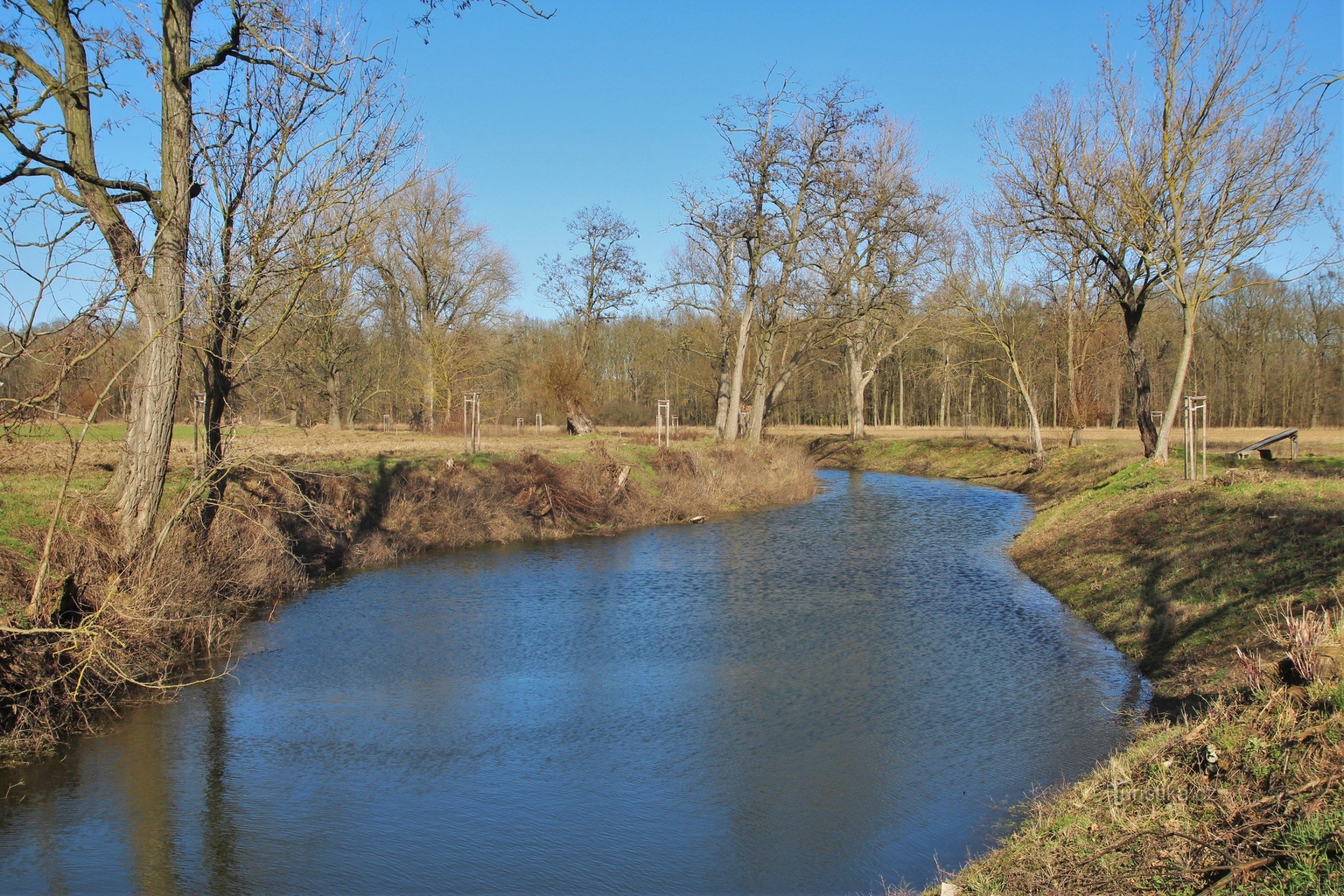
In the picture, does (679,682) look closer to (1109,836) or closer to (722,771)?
(722,771)

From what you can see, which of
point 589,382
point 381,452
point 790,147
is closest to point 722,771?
point 381,452

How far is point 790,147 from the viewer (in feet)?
97.6

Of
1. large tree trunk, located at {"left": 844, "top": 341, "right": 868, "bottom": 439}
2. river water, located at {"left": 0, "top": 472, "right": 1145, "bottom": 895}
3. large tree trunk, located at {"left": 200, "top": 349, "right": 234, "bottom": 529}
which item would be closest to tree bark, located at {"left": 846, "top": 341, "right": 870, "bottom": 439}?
large tree trunk, located at {"left": 844, "top": 341, "right": 868, "bottom": 439}

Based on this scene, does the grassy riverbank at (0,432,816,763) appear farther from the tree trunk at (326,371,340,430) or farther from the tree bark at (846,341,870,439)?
the tree bark at (846,341,870,439)

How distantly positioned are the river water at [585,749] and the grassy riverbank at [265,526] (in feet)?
2.06

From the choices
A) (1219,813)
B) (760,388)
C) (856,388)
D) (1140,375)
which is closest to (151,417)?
(1219,813)

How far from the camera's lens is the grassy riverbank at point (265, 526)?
823 cm

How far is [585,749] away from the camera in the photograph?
8.27m

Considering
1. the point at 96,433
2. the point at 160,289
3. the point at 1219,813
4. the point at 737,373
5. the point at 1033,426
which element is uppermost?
the point at 737,373

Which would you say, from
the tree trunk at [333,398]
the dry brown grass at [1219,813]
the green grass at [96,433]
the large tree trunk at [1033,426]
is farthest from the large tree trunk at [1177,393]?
the tree trunk at [333,398]

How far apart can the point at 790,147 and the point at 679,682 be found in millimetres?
23416

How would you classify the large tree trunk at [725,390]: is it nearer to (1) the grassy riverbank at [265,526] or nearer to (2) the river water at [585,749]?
(1) the grassy riverbank at [265,526]

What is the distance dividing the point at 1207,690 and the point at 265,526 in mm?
11580

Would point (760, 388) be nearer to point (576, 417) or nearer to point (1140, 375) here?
point (576, 417)
